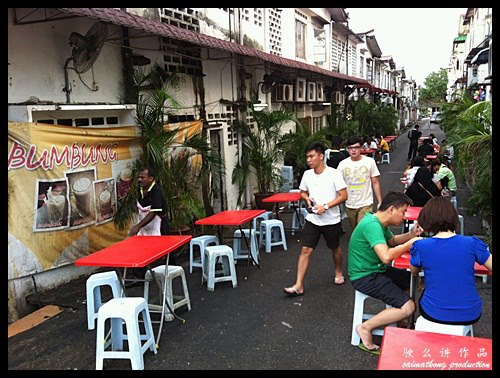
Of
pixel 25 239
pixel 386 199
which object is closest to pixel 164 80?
pixel 25 239

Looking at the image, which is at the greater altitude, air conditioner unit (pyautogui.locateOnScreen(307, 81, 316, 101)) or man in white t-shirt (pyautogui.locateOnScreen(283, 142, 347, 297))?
air conditioner unit (pyautogui.locateOnScreen(307, 81, 316, 101))

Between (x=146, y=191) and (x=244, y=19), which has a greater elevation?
(x=244, y=19)

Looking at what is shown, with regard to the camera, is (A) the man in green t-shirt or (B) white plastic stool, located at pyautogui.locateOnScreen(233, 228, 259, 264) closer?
(A) the man in green t-shirt

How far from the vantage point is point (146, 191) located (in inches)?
209

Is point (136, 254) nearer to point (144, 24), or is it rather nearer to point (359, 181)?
point (144, 24)

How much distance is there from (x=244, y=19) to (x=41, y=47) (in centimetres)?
609

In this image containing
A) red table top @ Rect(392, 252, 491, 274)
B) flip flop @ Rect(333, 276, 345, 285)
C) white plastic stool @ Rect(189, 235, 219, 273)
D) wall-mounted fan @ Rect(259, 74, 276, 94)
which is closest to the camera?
red table top @ Rect(392, 252, 491, 274)

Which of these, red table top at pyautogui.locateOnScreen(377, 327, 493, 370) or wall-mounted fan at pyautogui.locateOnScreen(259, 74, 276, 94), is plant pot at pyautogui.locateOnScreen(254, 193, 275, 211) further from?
red table top at pyautogui.locateOnScreen(377, 327, 493, 370)

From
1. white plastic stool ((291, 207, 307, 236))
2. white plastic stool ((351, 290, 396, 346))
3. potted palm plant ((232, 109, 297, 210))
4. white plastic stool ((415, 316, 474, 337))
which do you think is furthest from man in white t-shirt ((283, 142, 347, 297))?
potted palm plant ((232, 109, 297, 210))

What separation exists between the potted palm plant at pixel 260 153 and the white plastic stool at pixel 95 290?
528 cm

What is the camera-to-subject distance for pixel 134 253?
13.5ft

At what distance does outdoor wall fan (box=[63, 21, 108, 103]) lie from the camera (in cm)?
539
